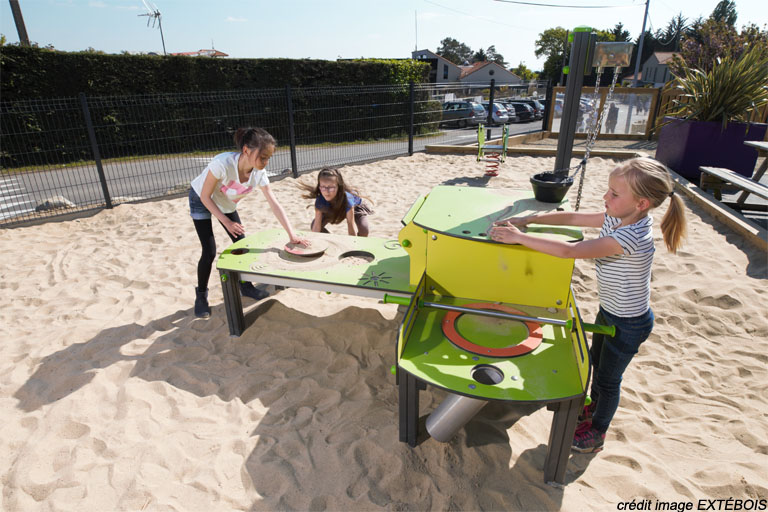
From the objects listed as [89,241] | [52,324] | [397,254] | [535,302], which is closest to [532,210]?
[535,302]

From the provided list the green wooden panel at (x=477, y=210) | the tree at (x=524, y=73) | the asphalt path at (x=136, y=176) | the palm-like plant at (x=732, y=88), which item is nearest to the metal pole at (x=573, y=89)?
the green wooden panel at (x=477, y=210)

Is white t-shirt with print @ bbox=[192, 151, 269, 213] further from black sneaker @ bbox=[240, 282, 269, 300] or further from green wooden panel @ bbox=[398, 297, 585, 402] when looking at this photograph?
green wooden panel @ bbox=[398, 297, 585, 402]

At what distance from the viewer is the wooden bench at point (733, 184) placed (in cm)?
526

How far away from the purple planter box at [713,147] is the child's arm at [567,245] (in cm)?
701

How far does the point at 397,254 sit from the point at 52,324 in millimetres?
2706

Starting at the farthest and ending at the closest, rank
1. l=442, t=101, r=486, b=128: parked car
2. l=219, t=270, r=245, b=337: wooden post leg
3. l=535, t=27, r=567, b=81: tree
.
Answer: l=535, t=27, r=567, b=81: tree → l=442, t=101, r=486, b=128: parked car → l=219, t=270, r=245, b=337: wooden post leg

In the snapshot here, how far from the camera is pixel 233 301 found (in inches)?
127

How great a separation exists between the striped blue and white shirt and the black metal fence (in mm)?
6311

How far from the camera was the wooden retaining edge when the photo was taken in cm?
446

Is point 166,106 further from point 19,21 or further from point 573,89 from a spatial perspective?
point 573,89

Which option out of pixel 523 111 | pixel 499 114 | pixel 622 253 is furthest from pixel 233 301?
pixel 523 111

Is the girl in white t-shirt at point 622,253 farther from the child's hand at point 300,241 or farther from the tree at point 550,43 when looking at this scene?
the tree at point 550,43

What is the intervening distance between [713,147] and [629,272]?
22.8ft

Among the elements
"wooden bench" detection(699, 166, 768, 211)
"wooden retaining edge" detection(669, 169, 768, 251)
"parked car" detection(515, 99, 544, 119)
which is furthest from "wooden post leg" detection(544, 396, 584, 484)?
"parked car" detection(515, 99, 544, 119)
